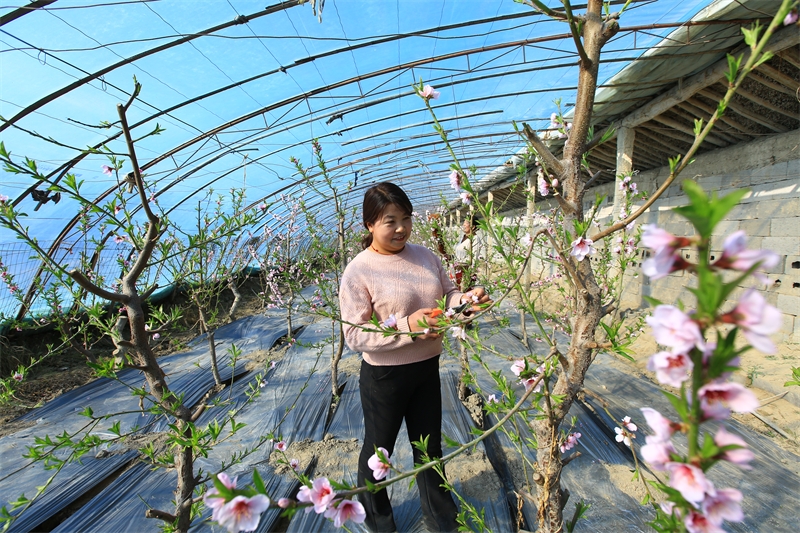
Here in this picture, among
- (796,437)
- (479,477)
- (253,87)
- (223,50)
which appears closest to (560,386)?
(479,477)

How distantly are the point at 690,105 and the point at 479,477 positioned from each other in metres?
6.08

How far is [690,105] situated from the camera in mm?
5531

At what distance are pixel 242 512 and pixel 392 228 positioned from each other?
1415 millimetres

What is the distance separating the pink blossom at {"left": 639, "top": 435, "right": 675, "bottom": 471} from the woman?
125cm

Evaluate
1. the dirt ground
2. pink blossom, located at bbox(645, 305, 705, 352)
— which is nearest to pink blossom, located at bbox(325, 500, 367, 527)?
pink blossom, located at bbox(645, 305, 705, 352)

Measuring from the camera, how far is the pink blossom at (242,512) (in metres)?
0.63

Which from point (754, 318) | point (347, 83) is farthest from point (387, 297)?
point (347, 83)

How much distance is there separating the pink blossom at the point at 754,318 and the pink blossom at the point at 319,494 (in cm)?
72

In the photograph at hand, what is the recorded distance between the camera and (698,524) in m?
0.55

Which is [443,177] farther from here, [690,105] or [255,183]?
[690,105]

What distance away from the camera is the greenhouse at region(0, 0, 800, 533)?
93 centimetres

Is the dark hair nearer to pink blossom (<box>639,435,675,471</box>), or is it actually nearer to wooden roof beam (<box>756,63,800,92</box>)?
pink blossom (<box>639,435,675,471</box>)

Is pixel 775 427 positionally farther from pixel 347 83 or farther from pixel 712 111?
pixel 347 83

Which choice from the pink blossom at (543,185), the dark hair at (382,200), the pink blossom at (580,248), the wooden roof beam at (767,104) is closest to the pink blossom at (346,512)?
the pink blossom at (580,248)
